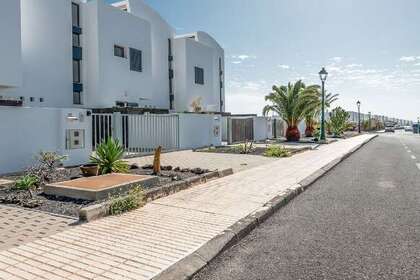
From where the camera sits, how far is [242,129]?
29.6m

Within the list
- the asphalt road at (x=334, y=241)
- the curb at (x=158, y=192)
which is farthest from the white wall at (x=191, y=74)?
the asphalt road at (x=334, y=241)

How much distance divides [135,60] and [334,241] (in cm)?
2655

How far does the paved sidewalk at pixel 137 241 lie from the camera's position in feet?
13.1

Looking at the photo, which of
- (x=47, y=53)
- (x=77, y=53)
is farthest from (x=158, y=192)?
(x=77, y=53)

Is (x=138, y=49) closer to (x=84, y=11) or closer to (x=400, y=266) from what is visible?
(x=84, y=11)

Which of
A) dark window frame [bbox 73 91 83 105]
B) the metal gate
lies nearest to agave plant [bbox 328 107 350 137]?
the metal gate

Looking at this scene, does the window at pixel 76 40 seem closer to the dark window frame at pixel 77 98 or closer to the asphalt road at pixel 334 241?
the dark window frame at pixel 77 98

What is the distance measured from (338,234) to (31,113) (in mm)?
9971

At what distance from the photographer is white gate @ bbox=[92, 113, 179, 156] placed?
1661 cm

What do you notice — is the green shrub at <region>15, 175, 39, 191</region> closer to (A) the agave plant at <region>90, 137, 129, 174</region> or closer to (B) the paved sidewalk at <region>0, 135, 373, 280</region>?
(A) the agave plant at <region>90, 137, 129, 174</region>

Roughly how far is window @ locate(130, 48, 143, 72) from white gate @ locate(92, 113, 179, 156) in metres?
10.8

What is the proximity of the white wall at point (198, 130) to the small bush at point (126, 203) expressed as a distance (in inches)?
522

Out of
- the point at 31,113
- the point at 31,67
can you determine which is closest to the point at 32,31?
the point at 31,67

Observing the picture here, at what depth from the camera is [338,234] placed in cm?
542
